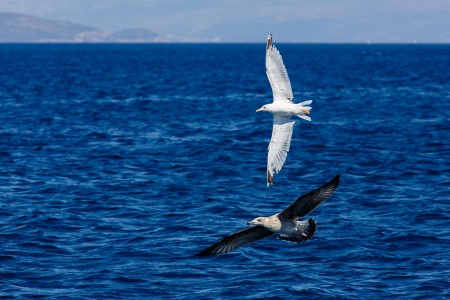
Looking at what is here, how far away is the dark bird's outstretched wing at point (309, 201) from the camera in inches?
559

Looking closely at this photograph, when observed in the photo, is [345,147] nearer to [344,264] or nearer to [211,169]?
[211,169]

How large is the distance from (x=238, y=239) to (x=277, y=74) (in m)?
4.37

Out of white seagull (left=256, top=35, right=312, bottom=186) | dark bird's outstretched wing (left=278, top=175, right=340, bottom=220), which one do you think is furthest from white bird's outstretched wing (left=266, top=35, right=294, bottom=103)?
dark bird's outstretched wing (left=278, top=175, right=340, bottom=220)

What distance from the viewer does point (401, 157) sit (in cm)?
3234

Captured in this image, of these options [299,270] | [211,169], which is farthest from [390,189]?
[299,270]

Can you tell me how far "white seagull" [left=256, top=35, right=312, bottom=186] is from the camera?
17.6 metres

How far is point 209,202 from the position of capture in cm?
2455

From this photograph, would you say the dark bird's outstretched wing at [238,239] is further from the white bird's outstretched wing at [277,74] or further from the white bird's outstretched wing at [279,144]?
the white bird's outstretched wing at [277,74]

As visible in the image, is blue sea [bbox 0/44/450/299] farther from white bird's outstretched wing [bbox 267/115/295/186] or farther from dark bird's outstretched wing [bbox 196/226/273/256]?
white bird's outstretched wing [bbox 267/115/295/186]

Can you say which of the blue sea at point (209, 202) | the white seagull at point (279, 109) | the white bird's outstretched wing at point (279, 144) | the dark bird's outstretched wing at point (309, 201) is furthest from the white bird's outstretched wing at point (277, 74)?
the blue sea at point (209, 202)

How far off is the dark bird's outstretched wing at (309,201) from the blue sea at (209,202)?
7.43ft

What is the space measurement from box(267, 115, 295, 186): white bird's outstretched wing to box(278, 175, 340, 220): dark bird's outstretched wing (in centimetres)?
267

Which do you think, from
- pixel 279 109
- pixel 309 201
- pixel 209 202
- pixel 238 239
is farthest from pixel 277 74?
pixel 209 202

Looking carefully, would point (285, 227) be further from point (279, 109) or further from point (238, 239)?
point (279, 109)
